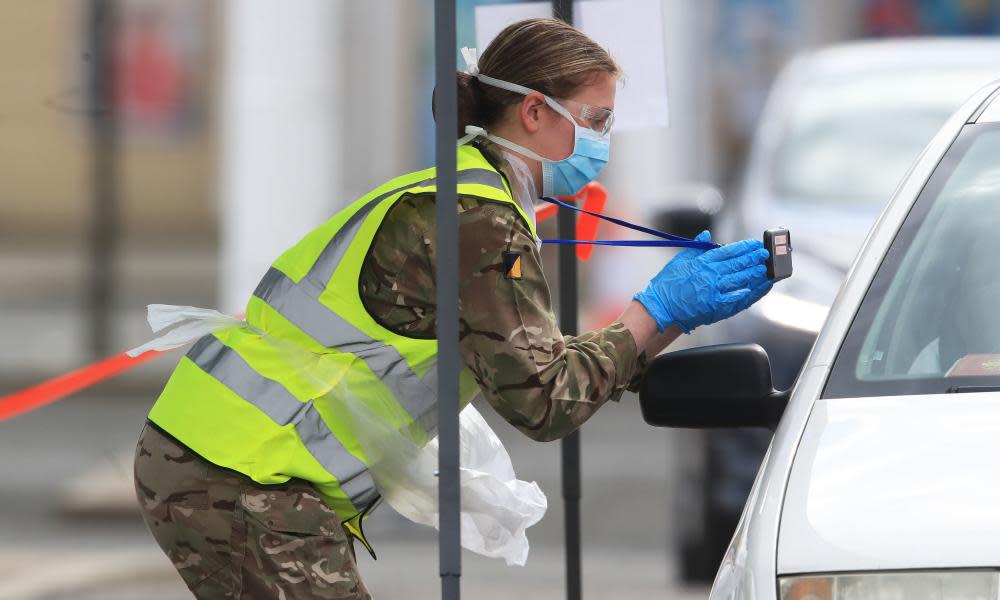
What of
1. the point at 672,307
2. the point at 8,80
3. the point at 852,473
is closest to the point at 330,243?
the point at 672,307

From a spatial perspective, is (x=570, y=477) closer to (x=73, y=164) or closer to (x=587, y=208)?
(x=587, y=208)

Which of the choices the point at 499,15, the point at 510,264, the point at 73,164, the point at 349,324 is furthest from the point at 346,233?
the point at 73,164

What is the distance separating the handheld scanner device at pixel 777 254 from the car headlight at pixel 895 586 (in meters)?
0.81

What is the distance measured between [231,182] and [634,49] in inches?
199

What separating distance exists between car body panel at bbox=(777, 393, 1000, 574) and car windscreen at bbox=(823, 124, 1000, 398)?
119 millimetres

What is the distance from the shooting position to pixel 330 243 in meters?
3.05

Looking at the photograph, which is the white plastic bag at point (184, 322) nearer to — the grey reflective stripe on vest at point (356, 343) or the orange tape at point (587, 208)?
the grey reflective stripe on vest at point (356, 343)

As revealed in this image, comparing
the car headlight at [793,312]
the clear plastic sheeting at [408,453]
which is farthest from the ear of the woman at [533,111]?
the car headlight at [793,312]

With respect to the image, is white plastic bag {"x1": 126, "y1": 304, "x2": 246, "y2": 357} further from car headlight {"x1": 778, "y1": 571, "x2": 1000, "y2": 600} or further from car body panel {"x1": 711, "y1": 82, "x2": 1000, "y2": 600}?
car headlight {"x1": 778, "y1": 571, "x2": 1000, "y2": 600}

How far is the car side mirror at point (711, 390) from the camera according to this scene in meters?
3.19

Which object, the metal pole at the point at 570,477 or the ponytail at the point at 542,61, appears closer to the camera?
the ponytail at the point at 542,61

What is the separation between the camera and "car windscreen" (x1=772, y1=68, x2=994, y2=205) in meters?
→ 7.02

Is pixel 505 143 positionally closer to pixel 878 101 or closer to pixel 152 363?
pixel 878 101

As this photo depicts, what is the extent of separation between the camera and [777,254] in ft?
10.6
